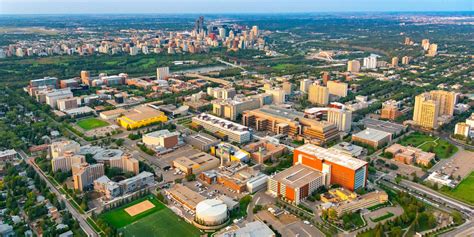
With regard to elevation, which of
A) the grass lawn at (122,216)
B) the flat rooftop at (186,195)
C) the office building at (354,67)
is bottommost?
the grass lawn at (122,216)

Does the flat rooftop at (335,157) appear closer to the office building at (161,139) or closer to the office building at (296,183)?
the office building at (296,183)

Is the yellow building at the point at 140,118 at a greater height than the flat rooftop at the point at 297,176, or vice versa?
the yellow building at the point at 140,118

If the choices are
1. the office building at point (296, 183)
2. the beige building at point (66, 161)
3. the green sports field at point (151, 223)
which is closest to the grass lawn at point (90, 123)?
the beige building at point (66, 161)

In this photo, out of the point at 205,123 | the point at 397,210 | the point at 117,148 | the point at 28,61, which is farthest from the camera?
the point at 28,61

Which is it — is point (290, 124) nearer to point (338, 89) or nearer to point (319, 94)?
point (319, 94)

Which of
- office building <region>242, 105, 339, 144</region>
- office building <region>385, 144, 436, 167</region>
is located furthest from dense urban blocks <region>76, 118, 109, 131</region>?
office building <region>385, 144, 436, 167</region>

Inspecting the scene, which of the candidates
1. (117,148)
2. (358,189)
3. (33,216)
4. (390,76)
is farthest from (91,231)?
(390,76)

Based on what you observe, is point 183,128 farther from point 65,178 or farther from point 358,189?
point 358,189

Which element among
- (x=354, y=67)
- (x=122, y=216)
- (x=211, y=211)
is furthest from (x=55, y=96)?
(x=354, y=67)
